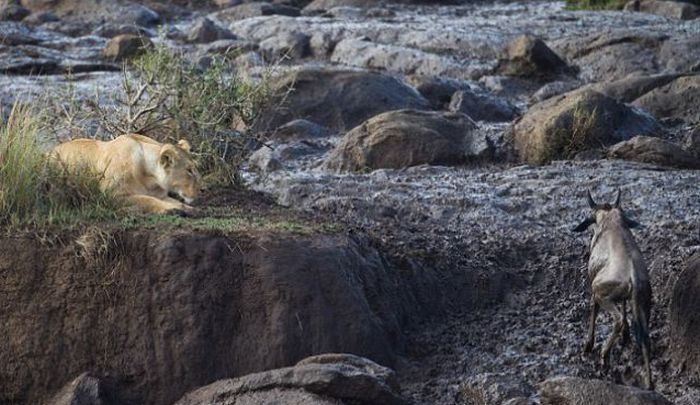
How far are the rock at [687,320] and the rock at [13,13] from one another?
61.0 feet

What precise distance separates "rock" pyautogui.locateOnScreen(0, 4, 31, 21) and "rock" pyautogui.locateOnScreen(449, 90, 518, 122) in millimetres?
10765

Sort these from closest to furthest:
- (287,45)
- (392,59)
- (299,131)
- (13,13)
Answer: (299,131), (392,59), (287,45), (13,13)

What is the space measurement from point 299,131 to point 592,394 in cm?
853

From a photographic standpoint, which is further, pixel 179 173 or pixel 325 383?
pixel 179 173

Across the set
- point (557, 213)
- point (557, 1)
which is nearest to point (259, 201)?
point (557, 213)

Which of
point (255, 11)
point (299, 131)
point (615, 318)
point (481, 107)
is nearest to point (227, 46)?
point (255, 11)

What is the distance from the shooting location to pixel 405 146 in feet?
45.5

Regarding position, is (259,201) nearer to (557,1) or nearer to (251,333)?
(251,333)

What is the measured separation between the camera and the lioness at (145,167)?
9.55m

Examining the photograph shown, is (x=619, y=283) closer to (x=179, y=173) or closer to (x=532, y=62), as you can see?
(x=179, y=173)

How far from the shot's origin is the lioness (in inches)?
376

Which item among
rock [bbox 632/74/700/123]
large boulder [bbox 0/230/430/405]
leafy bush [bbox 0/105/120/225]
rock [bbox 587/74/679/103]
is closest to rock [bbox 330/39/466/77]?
rock [bbox 587/74/679/103]

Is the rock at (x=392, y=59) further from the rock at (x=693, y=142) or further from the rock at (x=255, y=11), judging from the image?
the rock at (x=693, y=142)

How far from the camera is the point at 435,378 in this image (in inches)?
342
